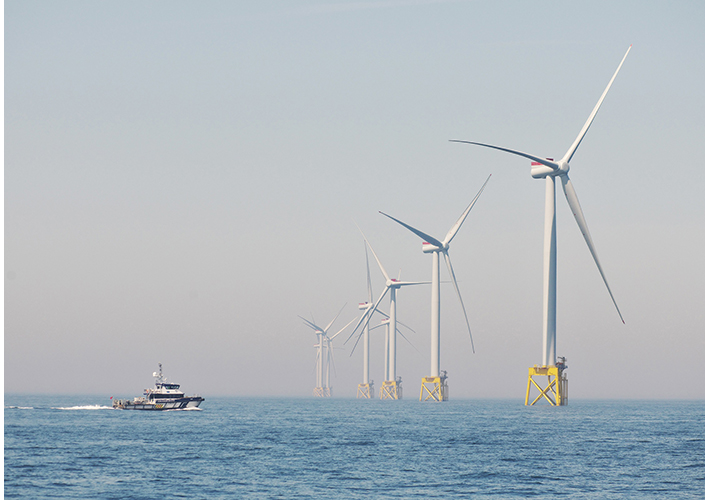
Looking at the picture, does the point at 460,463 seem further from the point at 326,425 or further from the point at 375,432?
the point at 326,425

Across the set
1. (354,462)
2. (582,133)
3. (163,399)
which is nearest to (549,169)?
(582,133)

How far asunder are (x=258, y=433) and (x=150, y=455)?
3404 cm

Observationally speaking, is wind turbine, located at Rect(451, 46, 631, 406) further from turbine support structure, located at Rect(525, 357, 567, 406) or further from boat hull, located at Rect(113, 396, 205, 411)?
boat hull, located at Rect(113, 396, 205, 411)

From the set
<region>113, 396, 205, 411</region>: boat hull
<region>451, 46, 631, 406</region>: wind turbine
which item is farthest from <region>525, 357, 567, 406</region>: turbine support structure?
<region>113, 396, 205, 411</region>: boat hull

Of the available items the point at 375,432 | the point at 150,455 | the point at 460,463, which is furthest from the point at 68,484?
the point at 375,432

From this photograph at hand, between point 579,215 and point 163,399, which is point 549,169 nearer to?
point 579,215

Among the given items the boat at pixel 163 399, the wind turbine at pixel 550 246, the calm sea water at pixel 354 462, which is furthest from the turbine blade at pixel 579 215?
the boat at pixel 163 399

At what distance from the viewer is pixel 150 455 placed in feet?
281

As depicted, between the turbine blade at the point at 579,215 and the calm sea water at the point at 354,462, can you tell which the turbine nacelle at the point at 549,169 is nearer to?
the turbine blade at the point at 579,215

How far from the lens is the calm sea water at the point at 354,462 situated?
63.4 metres

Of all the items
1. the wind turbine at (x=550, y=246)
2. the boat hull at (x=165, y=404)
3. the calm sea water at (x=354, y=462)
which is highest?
the wind turbine at (x=550, y=246)

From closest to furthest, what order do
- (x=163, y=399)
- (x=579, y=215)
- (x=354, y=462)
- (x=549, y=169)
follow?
(x=354, y=462)
(x=579, y=215)
(x=549, y=169)
(x=163, y=399)

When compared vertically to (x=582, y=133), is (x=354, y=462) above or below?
below

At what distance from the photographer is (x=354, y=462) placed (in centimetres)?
8019
